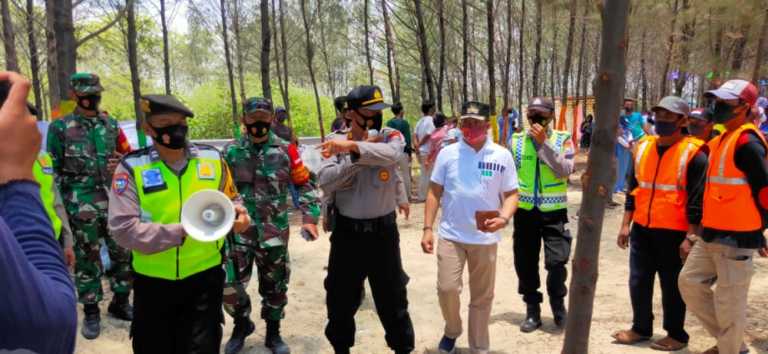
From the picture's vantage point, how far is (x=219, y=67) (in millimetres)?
47469

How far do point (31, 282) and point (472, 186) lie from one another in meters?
3.28

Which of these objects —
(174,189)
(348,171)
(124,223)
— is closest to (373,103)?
A: (348,171)

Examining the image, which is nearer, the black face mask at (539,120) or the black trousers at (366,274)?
the black trousers at (366,274)

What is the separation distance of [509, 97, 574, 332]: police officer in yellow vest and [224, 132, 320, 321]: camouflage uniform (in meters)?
1.88

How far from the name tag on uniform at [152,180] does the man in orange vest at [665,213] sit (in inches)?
142

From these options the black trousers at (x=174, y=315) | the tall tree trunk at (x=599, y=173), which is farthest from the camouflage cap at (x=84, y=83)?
the tall tree trunk at (x=599, y=173)

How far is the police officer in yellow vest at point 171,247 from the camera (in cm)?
293

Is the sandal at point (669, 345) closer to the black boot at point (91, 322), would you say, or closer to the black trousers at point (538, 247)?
the black trousers at point (538, 247)

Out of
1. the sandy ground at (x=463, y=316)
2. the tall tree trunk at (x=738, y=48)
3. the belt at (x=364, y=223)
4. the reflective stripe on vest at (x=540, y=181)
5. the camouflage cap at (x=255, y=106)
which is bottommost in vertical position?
the sandy ground at (x=463, y=316)

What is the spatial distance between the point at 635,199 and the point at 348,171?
2.54 meters

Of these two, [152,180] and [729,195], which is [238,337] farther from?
[729,195]

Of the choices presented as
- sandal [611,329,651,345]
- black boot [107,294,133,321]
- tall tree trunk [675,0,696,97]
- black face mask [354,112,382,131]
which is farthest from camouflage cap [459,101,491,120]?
tall tree trunk [675,0,696,97]

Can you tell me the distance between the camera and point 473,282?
4.15 meters

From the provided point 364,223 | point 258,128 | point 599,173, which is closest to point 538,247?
point 364,223
